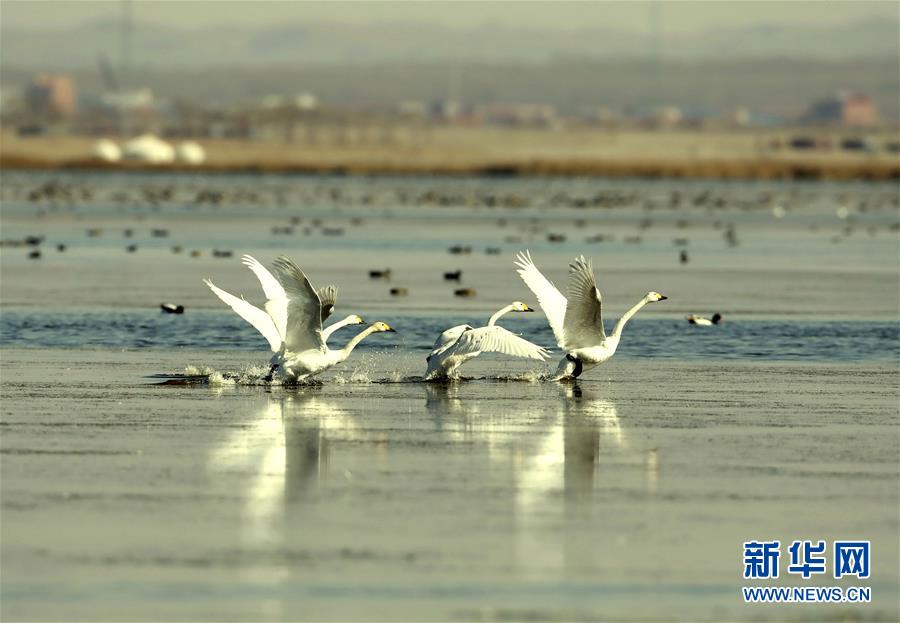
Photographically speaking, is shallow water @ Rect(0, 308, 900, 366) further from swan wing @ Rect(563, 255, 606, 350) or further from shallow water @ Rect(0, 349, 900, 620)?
shallow water @ Rect(0, 349, 900, 620)

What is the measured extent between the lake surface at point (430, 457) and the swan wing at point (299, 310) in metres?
0.58

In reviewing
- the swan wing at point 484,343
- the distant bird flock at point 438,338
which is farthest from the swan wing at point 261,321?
the swan wing at point 484,343

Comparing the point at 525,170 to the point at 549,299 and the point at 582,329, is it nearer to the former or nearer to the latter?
the point at 549,299

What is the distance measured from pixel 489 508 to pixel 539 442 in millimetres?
3085

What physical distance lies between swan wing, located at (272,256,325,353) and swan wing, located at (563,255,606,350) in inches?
110

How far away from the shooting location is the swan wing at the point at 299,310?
59.4 ft

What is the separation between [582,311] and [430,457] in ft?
17.9

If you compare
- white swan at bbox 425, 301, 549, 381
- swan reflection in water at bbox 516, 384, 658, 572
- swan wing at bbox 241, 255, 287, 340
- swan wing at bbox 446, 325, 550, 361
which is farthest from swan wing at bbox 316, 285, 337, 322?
swan reflection in water at bbox 516, 384, 658, 572

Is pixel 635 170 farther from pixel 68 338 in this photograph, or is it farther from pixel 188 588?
pixel 188 588

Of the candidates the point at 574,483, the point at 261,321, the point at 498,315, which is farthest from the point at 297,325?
the point at 574,483

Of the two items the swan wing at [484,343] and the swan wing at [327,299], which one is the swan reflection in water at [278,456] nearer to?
the swan wing at [327,299]

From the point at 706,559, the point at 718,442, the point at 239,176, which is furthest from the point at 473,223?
the point at 239,176

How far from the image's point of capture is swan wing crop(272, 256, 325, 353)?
712 inches

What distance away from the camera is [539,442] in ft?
50.8
